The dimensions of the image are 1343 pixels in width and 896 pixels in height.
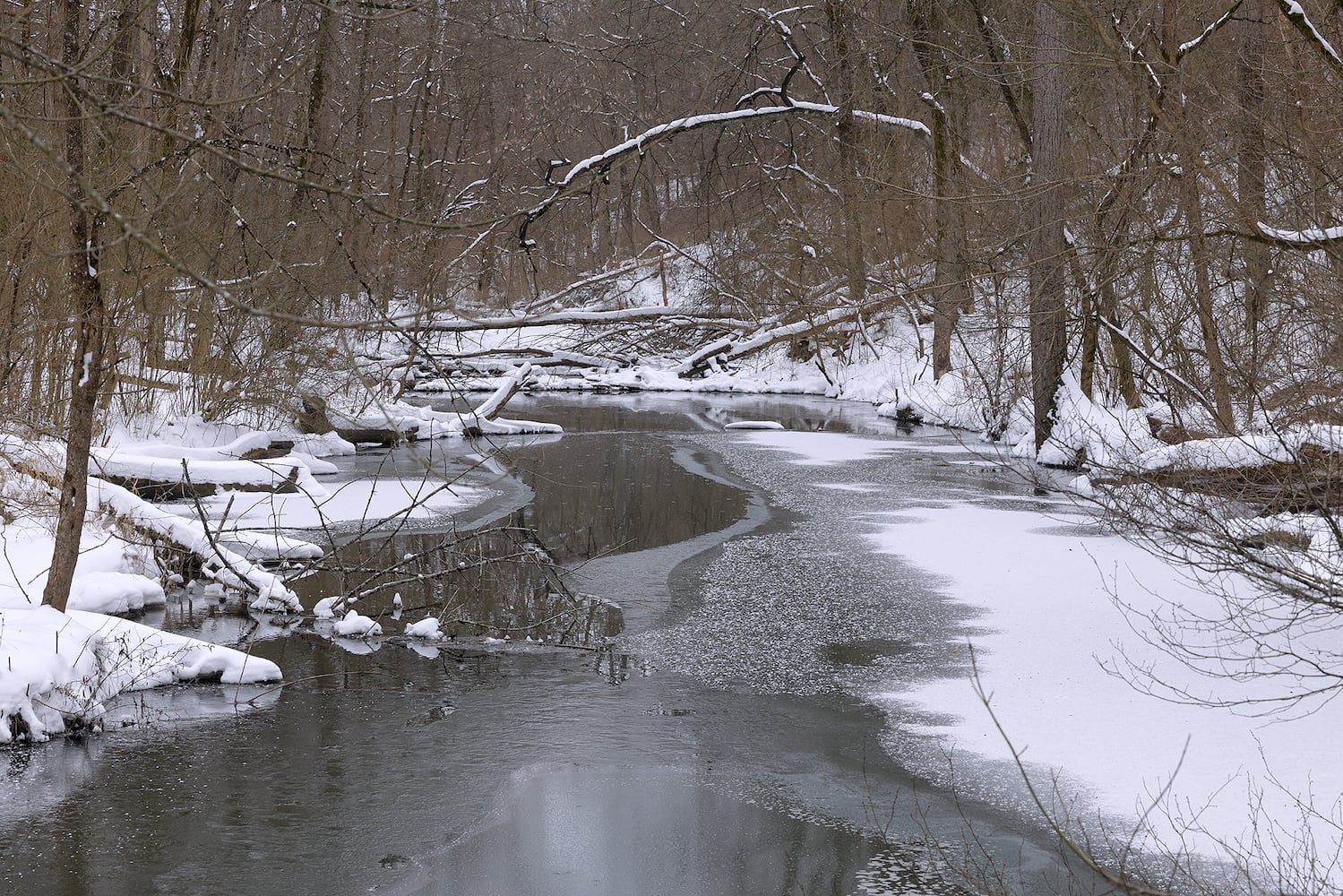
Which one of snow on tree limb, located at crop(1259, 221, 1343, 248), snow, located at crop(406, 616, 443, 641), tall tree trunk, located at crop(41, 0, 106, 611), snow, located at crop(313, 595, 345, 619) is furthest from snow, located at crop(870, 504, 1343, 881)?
tall tree trunk, located at crop(41, 0, 106, 611)

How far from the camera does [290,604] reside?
7688 millimetres

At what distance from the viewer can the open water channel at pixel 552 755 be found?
430 cm

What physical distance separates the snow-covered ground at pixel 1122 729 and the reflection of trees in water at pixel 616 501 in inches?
106

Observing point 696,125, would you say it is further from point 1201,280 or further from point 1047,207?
point 1201,280

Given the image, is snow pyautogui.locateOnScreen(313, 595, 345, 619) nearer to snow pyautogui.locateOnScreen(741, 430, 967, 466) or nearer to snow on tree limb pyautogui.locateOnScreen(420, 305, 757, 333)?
snow pyautogui.locateOnScreen(741, 430, 967, 466)

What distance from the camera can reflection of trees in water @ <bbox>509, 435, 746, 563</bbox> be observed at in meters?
10.4

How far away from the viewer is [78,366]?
19.7ft

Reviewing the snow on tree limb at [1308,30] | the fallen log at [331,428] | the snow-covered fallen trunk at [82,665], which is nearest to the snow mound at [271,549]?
the snow-covered fallen trunk at [82,665]

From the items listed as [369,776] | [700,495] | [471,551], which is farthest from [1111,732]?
[700,495]

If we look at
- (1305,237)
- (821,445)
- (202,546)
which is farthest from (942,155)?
(202,546)

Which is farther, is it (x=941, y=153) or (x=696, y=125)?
(x=941, y=153)

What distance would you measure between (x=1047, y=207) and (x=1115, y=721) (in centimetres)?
921

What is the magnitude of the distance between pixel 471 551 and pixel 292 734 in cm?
413

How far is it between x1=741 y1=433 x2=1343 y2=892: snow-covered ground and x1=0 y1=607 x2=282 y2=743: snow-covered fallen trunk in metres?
3.42
